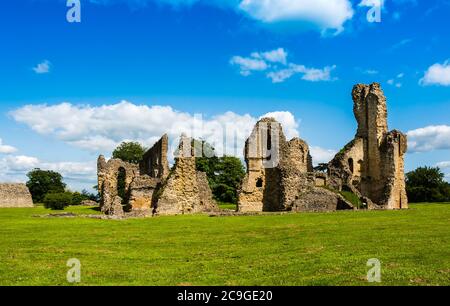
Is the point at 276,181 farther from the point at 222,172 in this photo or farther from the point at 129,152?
the point at 129,152

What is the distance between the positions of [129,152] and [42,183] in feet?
70.9

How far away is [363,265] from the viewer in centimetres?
1037

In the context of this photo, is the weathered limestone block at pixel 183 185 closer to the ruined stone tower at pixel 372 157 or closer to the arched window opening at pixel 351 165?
the ruined stone tower at pixel 372 157

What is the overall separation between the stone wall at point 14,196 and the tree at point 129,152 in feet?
66.5

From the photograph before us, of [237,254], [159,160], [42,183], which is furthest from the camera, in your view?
[42,183]

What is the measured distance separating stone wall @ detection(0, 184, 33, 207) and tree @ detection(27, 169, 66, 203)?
2534 cm

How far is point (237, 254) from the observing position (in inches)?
501

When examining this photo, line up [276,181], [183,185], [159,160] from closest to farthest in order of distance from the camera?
[183,185] < [276,181] < [159,160]

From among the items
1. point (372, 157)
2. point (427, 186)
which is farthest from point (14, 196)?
point (427, 186)

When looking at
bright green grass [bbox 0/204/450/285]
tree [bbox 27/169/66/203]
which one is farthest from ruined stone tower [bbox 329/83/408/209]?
tree [bbox 27/169/66/203]

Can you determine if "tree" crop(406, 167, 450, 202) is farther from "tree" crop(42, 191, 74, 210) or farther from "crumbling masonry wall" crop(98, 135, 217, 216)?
"tree" crop(42, 191, 74, 210)

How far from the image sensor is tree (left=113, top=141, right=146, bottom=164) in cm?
8519

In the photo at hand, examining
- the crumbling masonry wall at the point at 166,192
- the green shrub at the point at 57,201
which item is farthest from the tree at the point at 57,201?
the crumbling masonry wall at the point at 166,192
